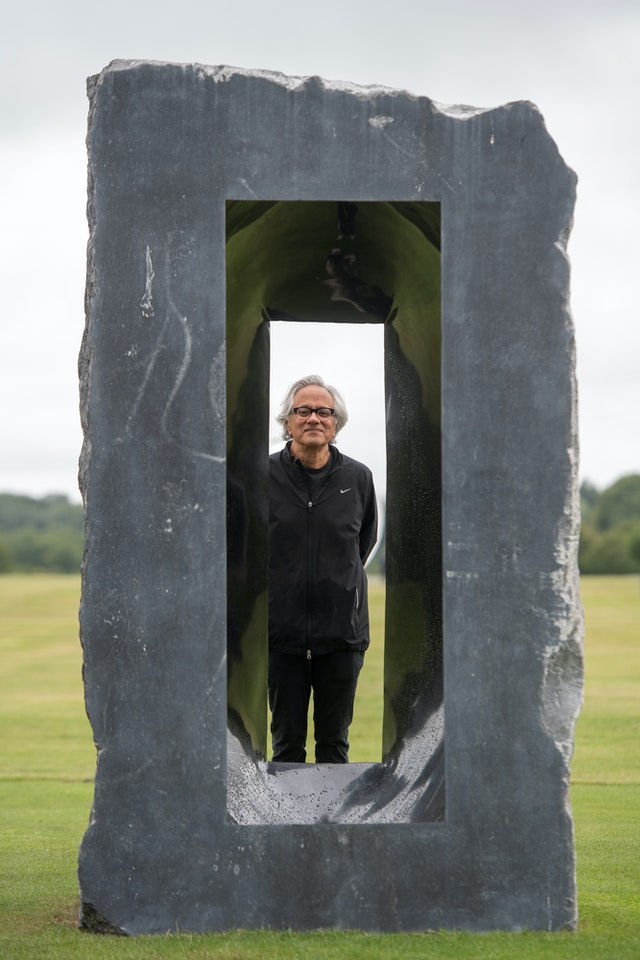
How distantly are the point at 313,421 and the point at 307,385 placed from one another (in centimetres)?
15

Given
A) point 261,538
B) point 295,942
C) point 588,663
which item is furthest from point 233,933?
point 588,663

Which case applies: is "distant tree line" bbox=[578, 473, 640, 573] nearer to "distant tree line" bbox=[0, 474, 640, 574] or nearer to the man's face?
"distant tree line" bbox=[0, 474, 640, 574]

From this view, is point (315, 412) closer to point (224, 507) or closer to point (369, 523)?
point (369, 523)

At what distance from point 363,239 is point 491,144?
109 centimetres

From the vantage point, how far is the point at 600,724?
1102 cm

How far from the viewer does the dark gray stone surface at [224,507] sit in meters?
3.98

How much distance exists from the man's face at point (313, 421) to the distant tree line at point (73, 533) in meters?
35.8

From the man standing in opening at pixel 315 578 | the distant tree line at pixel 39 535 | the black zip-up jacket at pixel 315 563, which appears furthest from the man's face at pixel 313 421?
the distant tree line at pixel 39 535

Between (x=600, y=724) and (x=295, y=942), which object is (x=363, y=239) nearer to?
(x=295, y=942)

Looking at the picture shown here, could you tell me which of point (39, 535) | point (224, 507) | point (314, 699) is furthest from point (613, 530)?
point (224, 507)

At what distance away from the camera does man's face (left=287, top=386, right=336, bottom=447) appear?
16.6ft

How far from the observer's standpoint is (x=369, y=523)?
542cm

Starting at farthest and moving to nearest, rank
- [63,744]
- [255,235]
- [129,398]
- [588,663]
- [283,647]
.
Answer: [588,663] → [63,744] → [283,647] → [255,235] → [129,398]

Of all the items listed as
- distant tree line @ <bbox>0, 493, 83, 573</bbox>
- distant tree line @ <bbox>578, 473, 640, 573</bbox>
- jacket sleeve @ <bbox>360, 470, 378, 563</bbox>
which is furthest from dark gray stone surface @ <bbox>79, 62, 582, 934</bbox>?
distant tree line @ <bbox>578, 473, 640, 573</bbox>
